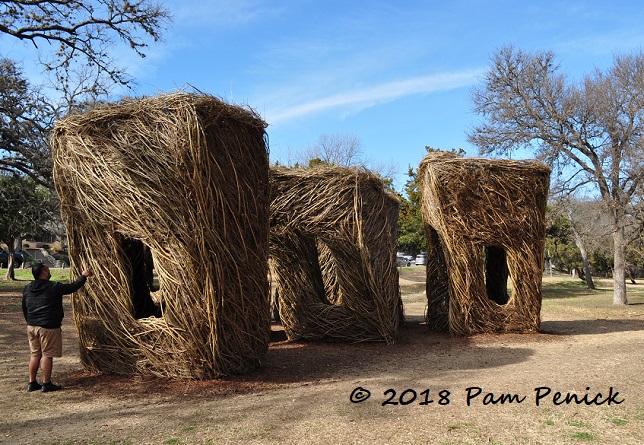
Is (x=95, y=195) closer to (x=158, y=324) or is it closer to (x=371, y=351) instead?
(x=158, y=324)

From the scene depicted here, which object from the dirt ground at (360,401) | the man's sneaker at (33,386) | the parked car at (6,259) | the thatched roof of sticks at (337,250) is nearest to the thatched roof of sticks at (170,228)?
the dirt ground at (360,401)

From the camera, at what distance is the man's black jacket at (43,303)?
6301 mm

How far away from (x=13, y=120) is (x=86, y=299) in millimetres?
10381

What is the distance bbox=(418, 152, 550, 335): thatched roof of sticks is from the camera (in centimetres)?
1016

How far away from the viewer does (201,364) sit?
642 cm

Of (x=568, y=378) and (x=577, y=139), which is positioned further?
(x=577, y=139)

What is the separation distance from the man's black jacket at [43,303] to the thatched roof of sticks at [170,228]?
453 mm

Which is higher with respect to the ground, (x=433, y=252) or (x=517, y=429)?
(x=433, y=252)

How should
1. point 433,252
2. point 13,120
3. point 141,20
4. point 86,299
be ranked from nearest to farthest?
1. point 86,299
2. point 433,252
3. point 13,120
4. point 141,20

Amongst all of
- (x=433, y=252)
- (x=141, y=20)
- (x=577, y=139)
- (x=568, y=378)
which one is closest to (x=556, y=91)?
(x=577, y=139)

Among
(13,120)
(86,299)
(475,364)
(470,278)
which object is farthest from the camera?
(13,120)

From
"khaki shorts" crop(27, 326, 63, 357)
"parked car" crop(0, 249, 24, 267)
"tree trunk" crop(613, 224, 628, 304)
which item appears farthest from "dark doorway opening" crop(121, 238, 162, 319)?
"parked car" crop(0, 249, 24, 267)

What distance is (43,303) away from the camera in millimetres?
6316

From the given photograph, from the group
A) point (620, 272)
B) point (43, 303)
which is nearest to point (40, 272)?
point (43, 303)
